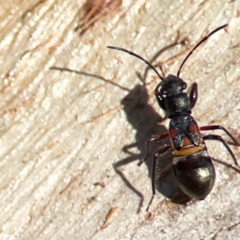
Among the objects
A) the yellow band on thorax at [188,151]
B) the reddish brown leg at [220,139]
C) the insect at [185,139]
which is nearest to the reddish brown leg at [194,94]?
the insect at [185,139]

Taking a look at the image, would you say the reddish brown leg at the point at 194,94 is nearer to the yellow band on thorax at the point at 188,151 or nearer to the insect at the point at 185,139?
the insect at the point at 185,139

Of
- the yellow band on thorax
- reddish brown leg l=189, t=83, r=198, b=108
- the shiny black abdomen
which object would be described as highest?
reddish brown leg l=189, t=83, r=198, b=108

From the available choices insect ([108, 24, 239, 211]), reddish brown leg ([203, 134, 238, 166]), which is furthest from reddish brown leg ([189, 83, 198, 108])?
reddish brown leg ([203, 134, 238, 166])

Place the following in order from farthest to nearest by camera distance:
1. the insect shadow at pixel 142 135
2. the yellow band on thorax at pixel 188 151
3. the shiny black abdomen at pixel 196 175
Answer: the yellow band on thorax at pixel 188 151, the insect shadow at pixel 142 135, the shiny black abdomen at pixel 196 175

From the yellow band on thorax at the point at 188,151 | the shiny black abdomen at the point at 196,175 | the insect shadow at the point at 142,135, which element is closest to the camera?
the shiny black abdomen at the point at 196,175

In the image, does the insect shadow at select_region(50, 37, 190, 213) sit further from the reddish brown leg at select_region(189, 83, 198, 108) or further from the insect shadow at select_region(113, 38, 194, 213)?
the reddish brown leg at select_region(189, 83, 198, 108)

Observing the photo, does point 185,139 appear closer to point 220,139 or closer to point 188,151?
point 188,151

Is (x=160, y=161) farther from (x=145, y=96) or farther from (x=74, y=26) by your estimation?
(x=74, y=26)

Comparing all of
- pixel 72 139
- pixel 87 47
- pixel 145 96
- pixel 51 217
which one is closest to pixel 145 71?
pixel 145 96

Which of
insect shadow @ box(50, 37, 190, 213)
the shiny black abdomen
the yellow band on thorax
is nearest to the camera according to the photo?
the shiny black abdomen
